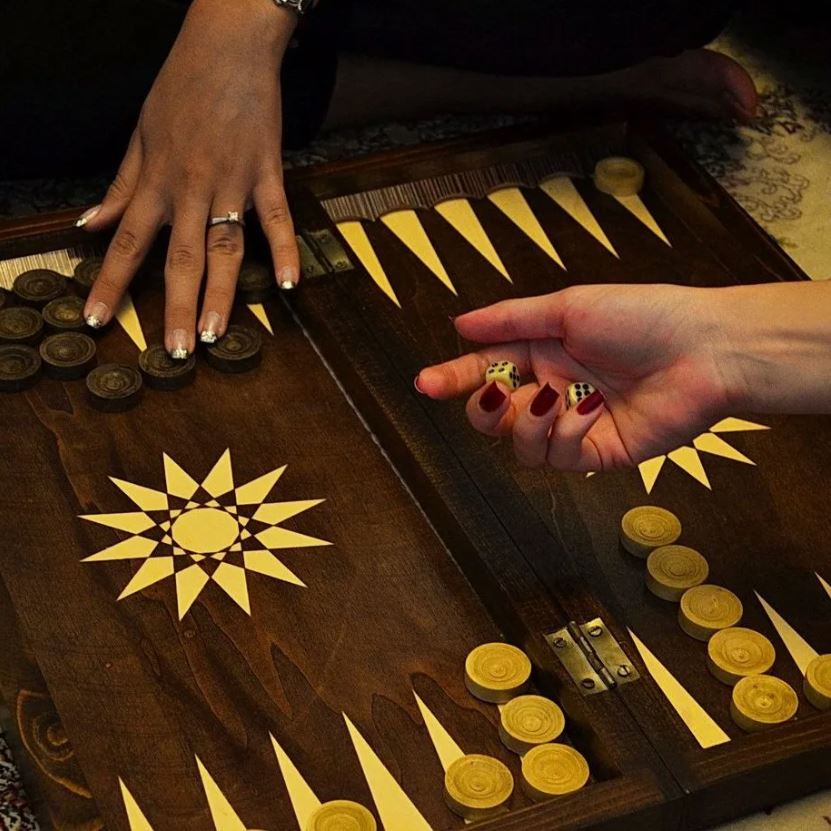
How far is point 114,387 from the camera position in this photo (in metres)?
1.90

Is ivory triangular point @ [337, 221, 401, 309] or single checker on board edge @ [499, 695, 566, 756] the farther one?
ivory triangular point @ [337, 221, 401, 309]

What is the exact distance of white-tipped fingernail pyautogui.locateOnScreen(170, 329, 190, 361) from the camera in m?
Answer: 1.93

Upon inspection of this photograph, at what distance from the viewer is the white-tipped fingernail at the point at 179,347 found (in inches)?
76.1

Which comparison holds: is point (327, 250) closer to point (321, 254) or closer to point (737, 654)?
point (321, 254)

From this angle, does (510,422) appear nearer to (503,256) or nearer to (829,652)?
(829,652)

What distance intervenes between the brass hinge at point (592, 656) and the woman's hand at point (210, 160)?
2.07 feet

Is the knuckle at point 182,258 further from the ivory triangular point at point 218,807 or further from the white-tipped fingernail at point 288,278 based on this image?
the ivory triangular point at point 218,807

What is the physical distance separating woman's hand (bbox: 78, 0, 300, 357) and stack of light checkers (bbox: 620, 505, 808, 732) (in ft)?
1.84

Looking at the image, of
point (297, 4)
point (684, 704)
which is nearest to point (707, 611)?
point (684, 704)

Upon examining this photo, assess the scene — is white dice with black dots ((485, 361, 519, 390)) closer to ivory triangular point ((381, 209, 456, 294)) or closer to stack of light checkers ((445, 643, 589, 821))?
stack of light checkers ((445, 643, 589, 821))

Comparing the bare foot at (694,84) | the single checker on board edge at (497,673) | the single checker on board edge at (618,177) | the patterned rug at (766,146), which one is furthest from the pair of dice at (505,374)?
the bare foot at (694,84)

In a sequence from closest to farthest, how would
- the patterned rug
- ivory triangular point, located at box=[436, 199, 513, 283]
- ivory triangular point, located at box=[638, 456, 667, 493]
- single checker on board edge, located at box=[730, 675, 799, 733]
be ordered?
single checker on board edge, located at box=[730, 675, 799, 733] < ivory triangular point, located at box=[638, 456, 667, 493] < ivory triangular point, located at box=[436, 199, 513, 283] < the patterned rug

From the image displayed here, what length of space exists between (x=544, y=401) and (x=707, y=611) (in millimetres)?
318

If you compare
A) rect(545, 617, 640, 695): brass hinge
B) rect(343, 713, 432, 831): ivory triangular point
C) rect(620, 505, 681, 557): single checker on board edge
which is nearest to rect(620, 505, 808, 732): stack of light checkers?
rect(620, 505, 681, 557): single checker on board edge
